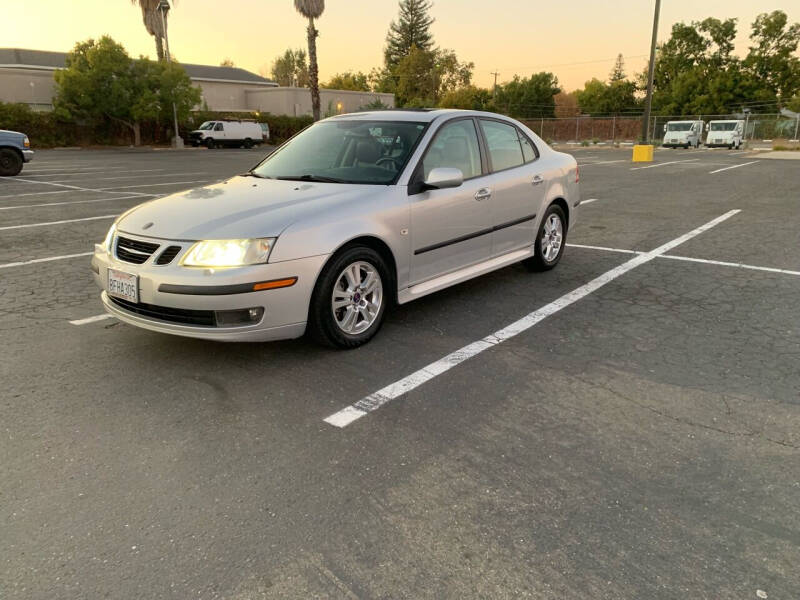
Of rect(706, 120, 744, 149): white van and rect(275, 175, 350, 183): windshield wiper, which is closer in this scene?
rect(275, 175, 350, 183): windshield wiper

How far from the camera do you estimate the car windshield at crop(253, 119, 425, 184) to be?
4.68 m

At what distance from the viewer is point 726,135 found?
124 ft

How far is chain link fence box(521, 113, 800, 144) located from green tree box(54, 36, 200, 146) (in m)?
30.3

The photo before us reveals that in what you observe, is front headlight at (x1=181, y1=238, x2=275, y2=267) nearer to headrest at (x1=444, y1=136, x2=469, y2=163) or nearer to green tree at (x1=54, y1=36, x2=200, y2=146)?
headrest at (x1=444, y1=136, x2=469, y2=163)

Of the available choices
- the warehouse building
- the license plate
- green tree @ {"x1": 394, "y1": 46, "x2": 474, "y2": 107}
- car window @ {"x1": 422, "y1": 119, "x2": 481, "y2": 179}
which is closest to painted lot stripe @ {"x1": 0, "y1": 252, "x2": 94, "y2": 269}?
the license plate

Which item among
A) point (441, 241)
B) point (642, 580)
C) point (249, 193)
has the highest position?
point (249, 193)

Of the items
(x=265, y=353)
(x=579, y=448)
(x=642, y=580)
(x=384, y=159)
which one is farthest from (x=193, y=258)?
(x=642, y=580)

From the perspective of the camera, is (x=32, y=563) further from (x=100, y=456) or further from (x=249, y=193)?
(x=249, y=193)

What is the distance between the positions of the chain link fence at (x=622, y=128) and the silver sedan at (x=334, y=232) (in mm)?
47014

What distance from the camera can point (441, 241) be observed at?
15.6ft

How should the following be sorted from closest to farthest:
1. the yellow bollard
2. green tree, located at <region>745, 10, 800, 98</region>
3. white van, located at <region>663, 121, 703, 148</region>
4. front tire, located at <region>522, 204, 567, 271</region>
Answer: front tire, located at <region>522, 204, 567, 271</region>, the yellow bollard, white van, located at <region>663, 121, 703, 148</region>, green tree, located at <region>745, 10, 800, 98</region>

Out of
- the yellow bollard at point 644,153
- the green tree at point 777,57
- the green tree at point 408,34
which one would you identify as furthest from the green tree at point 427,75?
the yellow bollard at point 644,153

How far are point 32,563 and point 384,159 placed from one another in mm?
3458

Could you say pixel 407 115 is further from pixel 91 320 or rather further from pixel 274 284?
pixel 91 320
